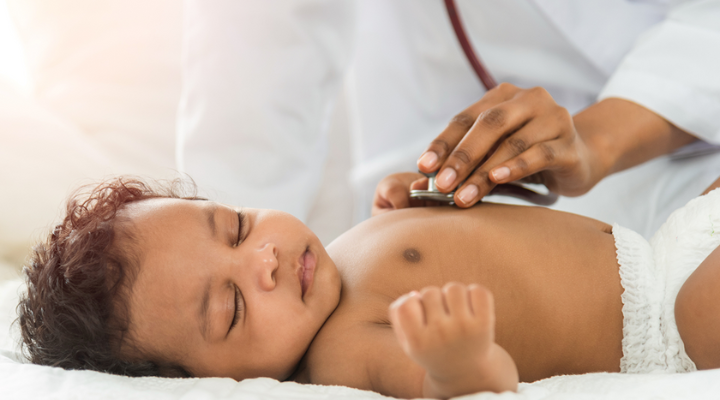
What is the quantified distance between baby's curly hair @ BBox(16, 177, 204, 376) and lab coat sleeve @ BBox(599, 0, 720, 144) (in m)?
0.98

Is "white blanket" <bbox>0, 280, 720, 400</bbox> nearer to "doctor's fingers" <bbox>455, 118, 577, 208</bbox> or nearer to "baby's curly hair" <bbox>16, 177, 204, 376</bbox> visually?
"baby's curly hair" <bbox>16, 177, 204, 376</bbox>

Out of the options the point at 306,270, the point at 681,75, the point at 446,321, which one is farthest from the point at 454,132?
the point at 681,75

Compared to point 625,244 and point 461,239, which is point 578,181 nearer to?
point 625,244

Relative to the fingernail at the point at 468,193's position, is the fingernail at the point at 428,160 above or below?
above

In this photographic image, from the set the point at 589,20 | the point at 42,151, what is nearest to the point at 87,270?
the point at 42,151

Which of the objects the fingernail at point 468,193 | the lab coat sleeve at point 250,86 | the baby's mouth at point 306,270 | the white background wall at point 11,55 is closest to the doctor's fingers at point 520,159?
the fingernail at point 468,193

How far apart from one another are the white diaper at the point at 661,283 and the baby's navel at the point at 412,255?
11.6 inches

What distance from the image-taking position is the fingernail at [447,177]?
0.77m

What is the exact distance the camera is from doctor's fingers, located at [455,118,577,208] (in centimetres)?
78

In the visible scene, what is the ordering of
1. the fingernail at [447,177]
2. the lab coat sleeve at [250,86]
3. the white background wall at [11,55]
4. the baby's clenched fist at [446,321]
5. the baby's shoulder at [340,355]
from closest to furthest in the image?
the baby's clenched fist at [446,321], the baby's shoulder at [340,355], the fingernail at [447,177], the lab coat sleeve at [250,86], the white background wall at [11,55]

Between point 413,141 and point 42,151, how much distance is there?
2.92 ft

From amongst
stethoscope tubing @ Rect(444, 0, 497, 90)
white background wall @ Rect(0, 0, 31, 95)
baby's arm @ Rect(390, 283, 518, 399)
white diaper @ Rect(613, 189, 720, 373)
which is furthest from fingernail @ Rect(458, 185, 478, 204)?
white background wall @ Rect(0, 0, 31, 95)

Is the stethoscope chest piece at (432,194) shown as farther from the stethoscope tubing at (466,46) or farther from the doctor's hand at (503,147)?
the stethoscope tubing at (466,46)

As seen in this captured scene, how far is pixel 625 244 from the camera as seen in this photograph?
0.77m
